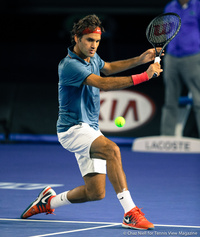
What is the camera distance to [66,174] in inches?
390

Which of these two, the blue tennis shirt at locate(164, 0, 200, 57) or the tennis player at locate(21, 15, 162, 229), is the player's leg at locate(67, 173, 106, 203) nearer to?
the tennis player at locate(21, 15, 162, 229)

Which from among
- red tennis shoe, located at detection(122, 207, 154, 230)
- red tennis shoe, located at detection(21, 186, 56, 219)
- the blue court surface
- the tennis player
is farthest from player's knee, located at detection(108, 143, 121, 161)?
red tennis shoe, located at detection(21, 186, 56, 219)

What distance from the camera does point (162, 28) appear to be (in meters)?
7.25

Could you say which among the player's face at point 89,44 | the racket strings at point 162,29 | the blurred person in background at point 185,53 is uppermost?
the blurred person in background at point 185,53

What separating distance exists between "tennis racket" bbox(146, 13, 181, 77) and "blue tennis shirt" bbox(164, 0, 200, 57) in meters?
4.44

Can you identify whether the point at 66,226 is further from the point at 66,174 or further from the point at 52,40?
the point at 52,40

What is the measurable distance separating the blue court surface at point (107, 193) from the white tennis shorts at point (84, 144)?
0.49 m

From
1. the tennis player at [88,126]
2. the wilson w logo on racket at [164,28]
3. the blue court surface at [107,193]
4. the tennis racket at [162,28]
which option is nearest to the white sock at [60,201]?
the tennis player at [88,126]

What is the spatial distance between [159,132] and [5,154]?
9.47 ft

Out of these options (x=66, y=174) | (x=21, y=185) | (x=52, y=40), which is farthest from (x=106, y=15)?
(x=21, y=185)

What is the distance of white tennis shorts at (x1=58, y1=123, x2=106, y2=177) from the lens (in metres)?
6.42

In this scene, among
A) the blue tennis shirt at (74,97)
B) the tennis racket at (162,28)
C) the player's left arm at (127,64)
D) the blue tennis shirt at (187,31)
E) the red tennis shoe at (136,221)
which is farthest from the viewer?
the blue tennis shirt at (187,31)

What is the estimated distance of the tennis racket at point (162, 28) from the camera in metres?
7.12

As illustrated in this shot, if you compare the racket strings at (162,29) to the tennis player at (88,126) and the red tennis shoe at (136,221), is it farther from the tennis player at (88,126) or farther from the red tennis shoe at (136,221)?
the red tennis shoe at (136,221)
